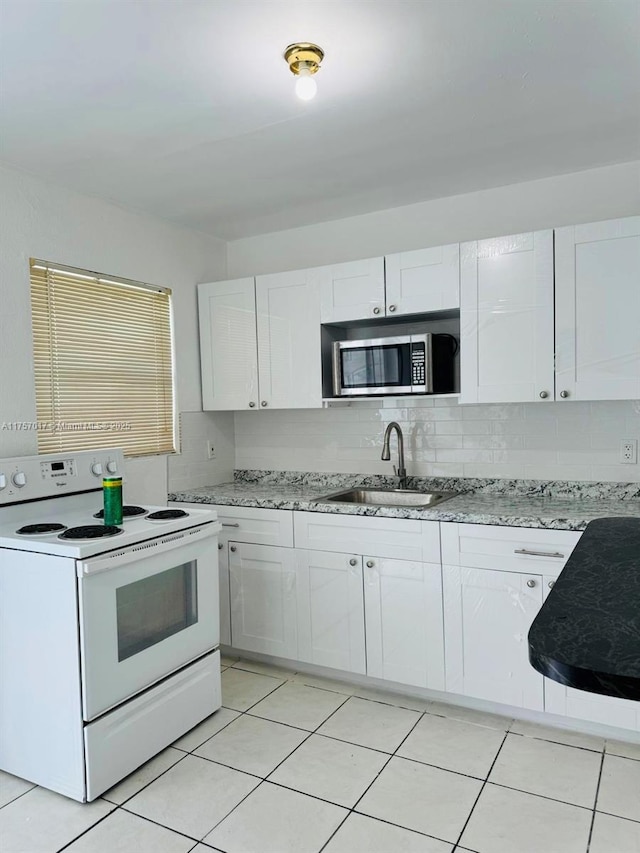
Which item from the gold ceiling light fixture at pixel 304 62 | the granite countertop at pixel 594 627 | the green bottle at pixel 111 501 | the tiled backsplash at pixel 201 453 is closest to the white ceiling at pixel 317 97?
the gold ceiling light fixture at pixel 304 62

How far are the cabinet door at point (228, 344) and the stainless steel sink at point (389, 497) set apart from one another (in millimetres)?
733

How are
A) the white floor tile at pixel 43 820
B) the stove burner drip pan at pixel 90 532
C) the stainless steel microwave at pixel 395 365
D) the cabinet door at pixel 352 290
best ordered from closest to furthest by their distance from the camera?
the white floor tile at pixel 43 820 → the stove burner drip pan at pixel 90 532 → the stainless steel microwave at pixel 395 365 → the cabinet door at pixel 352 290

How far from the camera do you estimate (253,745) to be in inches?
97.2

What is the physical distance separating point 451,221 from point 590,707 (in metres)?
2.34

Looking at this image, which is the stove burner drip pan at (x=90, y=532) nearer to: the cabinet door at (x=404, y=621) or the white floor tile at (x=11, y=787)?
the white floor tile at (x=11, y=787)

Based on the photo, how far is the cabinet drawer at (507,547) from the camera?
244cm

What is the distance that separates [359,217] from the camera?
137 inches

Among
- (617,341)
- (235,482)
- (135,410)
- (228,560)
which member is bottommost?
(228,560)

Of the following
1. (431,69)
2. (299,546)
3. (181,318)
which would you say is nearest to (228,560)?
(299,546)

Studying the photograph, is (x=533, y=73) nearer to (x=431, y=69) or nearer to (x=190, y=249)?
(x=431, y=69)

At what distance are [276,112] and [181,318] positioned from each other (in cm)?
158

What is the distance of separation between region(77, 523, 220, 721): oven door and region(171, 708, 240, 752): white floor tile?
0.30 metres

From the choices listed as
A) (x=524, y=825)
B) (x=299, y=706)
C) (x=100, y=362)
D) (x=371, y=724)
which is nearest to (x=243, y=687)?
(x=299, y=706)

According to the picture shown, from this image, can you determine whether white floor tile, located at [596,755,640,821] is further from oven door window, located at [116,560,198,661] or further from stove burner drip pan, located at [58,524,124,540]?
stove burner drip pan, located at [58,524,124,540]
